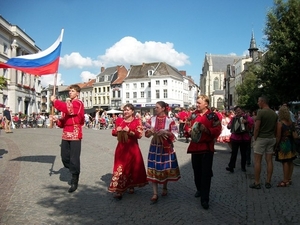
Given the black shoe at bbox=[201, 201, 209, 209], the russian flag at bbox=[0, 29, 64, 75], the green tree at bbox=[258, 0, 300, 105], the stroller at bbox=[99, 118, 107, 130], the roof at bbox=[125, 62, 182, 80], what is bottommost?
the black shoe at bbox=[201, 201, 209, 209]

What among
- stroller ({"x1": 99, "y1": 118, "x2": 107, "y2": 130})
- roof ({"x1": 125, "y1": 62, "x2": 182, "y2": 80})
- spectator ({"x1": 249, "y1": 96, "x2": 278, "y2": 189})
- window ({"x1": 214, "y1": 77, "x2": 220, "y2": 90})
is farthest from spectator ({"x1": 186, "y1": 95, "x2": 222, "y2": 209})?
window ({"x1": 214, "y1": 77, "x2": 220, "y2": 90})

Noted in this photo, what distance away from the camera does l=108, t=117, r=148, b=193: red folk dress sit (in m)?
5.50

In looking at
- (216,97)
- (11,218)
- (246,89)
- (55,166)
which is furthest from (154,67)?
(11,218)

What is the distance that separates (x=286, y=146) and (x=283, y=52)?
13.8m

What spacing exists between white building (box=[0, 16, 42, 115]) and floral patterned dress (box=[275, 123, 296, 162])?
4156 centimetres

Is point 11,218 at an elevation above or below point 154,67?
below

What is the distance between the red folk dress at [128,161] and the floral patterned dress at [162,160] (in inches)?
10.8

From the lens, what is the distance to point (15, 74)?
48.1 meters

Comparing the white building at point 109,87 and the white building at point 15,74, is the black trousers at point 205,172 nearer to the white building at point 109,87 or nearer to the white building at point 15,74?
the white building at point 15,74

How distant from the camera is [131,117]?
5.79 metres

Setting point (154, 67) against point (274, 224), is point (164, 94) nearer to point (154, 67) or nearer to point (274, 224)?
point (154, 67)

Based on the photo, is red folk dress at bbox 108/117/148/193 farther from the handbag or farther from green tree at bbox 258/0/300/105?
green tree at bbox 258/0/300/105

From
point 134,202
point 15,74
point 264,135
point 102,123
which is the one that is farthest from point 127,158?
point 15,74

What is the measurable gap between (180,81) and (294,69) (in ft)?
177
